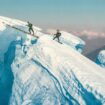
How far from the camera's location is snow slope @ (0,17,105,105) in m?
36.5

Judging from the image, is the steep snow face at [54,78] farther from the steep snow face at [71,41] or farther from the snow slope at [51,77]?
the steep snow face at [71,41]

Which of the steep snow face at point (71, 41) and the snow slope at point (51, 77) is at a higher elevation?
the steep snow face at point (71, 41)

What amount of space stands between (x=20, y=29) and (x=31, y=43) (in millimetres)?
7732

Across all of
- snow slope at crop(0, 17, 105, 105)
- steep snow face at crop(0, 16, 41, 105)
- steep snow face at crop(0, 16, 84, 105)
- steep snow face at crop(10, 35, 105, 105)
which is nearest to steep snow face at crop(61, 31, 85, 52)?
steep snow face at crop(0, 16, 84, 105)

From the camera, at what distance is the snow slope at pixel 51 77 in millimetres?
36500

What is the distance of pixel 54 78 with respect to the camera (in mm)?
38375

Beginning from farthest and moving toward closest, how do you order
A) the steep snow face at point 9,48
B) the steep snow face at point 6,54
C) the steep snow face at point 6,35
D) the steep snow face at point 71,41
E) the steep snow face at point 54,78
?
the steep snow face at point 71,41, the steep snow face at point 6,35, the steep snow face at point 6,54, the steep snow face at point 9,48, the steep snow face at point 54,78

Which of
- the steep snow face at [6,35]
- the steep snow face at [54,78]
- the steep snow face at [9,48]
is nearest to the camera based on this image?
the steep snow face at [54,78]

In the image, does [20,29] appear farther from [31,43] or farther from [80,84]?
[80,84]

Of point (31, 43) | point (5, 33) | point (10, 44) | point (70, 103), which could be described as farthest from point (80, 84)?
point (5, 33)

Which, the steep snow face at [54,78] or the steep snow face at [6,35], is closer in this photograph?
the steep snow face at [54,78]

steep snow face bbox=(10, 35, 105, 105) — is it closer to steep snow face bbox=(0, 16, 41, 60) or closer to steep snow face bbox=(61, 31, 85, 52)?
steep snow face bbox=(0, 16, 41, 60)

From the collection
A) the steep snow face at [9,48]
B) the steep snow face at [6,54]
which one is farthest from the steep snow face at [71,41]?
the steep snow face at [6,54]

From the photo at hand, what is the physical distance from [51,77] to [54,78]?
1.12 ft
